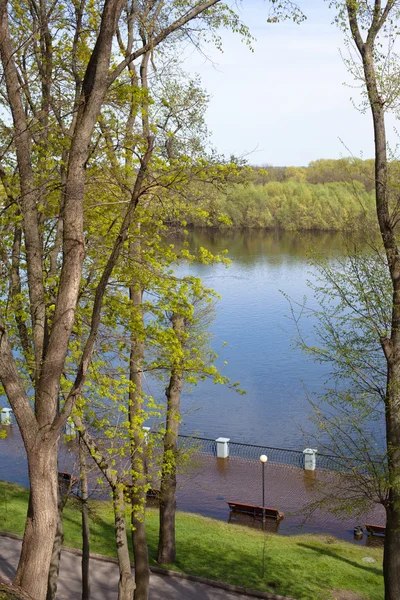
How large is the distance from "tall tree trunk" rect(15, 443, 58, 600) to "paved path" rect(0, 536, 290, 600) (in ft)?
21.4

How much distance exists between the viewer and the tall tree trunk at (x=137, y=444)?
895 centimetres

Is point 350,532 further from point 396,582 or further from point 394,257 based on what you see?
point 394,257

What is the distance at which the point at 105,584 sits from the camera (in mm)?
12117

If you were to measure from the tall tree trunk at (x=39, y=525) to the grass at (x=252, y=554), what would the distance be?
6366 mm

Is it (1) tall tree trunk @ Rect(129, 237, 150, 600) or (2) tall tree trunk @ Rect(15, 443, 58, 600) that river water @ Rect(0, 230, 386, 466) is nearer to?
(1) tall tree trunk @ Rect(129, 237, 150, 600)

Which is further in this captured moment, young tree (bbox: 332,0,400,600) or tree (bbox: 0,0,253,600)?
young tree (bbox: 332,0,400,600)

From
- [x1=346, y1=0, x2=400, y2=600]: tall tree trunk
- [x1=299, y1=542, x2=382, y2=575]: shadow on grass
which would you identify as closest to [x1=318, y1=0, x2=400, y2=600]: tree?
[x1=346, y1=0, x2=400, y2=600]: tall tree trunk

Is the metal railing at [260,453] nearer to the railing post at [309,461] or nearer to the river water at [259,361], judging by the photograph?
the railing post at [309,461]

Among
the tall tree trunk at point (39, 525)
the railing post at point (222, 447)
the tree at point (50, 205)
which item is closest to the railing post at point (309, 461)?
the railing post at point (222, 447)

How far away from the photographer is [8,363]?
19.0ft

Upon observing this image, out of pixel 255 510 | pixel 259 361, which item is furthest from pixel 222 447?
pixel 259 361

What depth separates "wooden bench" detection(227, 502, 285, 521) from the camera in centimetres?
1819

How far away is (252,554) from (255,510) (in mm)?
3512

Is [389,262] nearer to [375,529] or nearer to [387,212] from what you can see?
[387,212]
